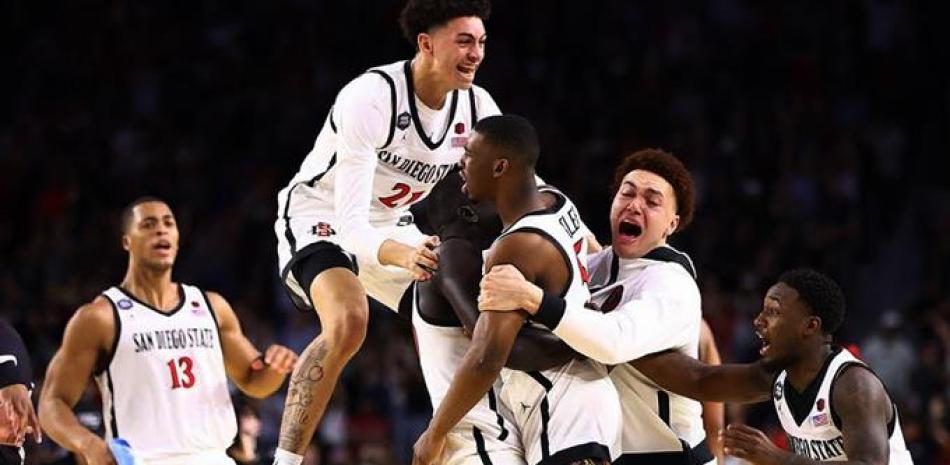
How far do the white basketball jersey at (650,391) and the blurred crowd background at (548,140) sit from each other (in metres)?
5.04

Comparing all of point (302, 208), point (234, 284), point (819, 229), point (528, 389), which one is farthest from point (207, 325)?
point (819, 229)

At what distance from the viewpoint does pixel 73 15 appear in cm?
1527

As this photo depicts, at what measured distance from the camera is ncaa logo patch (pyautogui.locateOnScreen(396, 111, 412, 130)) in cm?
641

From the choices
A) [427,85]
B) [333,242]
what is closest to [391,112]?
[427,85]

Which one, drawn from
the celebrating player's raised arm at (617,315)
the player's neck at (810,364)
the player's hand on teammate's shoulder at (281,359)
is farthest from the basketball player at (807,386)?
the player's hand on teammate's shoulder at (281,359)

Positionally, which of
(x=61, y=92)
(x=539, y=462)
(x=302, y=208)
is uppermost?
(x=61, y=92)

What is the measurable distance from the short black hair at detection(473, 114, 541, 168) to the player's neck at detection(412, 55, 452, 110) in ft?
3.32

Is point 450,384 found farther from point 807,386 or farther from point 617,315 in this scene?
point 807,386

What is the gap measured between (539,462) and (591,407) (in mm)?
266

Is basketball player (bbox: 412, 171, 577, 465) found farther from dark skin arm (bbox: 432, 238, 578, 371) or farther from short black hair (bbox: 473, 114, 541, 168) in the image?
short black hair (bbox: 473, 114, 541, 168)

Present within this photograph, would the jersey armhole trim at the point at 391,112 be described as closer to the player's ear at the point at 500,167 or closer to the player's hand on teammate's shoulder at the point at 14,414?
the player's ear at the point at 500,167

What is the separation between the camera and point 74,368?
719 centimetres

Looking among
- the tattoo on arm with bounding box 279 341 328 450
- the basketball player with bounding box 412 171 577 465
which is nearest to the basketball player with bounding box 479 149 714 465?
the basketball player with bounding box 412 171 577 465

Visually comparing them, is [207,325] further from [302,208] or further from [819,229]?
[819,229]
